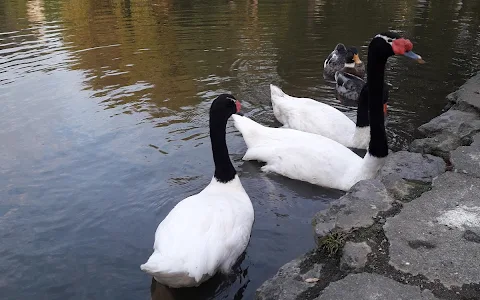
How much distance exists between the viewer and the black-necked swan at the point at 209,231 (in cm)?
367

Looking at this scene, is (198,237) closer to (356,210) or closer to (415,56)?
(356,210)

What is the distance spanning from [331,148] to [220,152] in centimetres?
166

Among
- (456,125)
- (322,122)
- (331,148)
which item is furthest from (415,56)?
(322,122)

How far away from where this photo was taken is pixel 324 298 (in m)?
2.90

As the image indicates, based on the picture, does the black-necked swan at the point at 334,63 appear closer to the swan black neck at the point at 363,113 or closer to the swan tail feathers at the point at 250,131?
the swan black neck at the point at 363,113

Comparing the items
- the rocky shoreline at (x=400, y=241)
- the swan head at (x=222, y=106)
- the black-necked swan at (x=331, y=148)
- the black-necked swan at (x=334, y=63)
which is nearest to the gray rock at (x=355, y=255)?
the rocky shoreline at (x=400, y=241)

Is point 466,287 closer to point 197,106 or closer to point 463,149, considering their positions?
point 463,149

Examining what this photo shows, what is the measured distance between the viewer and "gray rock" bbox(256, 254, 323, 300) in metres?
3.10

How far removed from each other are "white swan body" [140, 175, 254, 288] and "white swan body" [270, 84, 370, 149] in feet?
9.21

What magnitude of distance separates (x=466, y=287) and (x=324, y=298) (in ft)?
2.71

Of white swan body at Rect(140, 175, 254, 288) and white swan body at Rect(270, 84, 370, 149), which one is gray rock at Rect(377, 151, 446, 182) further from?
white swan body at Rect(270, 84, 370, 149)

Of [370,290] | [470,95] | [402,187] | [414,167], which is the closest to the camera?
[370,290]

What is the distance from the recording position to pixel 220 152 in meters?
5.32

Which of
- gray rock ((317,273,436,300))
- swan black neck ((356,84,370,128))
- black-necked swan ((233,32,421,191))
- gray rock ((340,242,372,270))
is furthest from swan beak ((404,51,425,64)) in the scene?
gray rock ((317,273,436,300))
